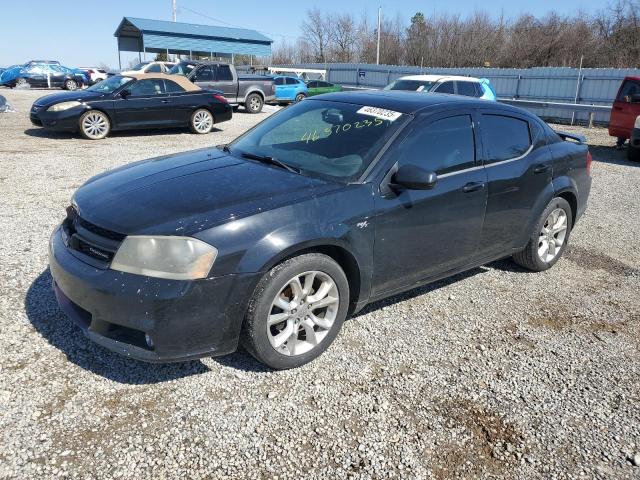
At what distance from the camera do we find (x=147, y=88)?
12172 millimetres

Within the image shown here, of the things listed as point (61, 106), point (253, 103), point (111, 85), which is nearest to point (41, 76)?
point (253, 103)

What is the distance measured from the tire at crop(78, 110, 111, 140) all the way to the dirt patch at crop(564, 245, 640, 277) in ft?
33.3

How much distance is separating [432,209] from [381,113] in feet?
2.64

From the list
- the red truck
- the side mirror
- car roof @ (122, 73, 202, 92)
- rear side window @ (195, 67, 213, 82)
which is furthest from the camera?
rear side window @ (195, 67, 213, 82)

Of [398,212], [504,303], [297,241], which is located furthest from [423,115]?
[504,303]

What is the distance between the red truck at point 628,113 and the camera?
36.6 ft

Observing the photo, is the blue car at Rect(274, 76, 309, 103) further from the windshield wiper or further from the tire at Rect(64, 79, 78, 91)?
the windshield wiper

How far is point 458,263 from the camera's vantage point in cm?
403

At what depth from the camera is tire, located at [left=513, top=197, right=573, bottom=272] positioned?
4707 mm

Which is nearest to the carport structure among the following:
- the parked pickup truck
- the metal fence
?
the metal fence

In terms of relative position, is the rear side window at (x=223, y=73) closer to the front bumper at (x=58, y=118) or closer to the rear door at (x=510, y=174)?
the front bumper at (x=58, y=118)

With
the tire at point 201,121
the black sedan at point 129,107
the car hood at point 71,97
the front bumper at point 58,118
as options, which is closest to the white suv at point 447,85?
the tire at point 201,121

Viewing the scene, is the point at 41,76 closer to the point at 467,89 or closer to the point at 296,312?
the point at 467,89

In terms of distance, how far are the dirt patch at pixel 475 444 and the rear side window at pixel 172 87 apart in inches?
454
